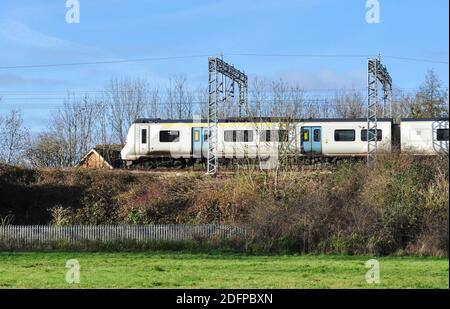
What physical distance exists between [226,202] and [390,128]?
39.7 feet

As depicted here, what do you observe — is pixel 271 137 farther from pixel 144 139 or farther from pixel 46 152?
pixel 46 152

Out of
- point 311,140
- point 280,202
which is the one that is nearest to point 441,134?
point 311,140

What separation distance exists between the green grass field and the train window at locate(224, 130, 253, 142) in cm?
1782

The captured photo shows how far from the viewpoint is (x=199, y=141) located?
136 ft

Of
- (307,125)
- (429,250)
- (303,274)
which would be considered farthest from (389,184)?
(303,274)

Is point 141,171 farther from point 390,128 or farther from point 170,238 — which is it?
point 390,128

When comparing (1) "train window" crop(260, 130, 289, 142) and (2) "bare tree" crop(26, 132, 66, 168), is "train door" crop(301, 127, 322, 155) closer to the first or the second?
(1) "train window" crop(260, 130, 289, 142)

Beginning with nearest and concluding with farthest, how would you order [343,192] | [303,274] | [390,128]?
[303,274] → [343,192] → [390,128]

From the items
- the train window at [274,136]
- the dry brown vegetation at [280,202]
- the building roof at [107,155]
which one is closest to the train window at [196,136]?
the dry brown vegetation at [280,202]

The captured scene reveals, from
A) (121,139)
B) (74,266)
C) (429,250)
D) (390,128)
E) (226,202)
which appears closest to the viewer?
(74,266)

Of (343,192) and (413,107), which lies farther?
(413,107)

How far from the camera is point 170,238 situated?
2856cm

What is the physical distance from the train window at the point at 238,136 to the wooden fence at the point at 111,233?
1270 centimetres

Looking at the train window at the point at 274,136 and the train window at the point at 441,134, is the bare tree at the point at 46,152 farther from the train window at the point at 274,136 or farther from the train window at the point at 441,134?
the train window at the point at 441,134
